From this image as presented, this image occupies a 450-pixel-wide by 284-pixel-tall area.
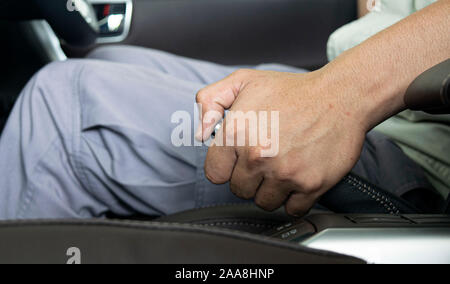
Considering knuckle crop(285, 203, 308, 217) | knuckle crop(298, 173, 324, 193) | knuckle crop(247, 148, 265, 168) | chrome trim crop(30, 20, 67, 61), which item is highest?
chrome trim crop(30, 20, 67, 61)

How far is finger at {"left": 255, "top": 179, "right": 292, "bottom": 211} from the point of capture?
37cm

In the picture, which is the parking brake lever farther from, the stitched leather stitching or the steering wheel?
the steering wheel

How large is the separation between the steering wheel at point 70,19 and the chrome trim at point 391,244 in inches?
19.8

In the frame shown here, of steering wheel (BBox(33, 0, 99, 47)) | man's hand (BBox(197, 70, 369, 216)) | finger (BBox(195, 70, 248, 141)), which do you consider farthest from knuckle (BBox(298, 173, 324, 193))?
steering wheel (BBox(33, 0, 99, 47))

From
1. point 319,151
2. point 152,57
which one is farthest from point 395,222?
point 152,57

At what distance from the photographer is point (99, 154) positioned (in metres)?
0.44

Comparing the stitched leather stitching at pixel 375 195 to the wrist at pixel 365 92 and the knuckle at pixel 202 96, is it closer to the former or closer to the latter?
the wrist at pixel 365 92

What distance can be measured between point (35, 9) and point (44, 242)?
19.6 inches

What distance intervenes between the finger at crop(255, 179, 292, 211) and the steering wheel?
0.42 m

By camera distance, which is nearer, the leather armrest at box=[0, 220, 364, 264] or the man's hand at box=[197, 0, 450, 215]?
the leather armrest at box=[0, 220, 364, 264]

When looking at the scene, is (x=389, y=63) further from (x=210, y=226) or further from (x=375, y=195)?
(x=210, y=226)

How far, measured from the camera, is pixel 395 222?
1.08 ft

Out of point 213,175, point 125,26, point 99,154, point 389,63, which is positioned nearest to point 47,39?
point 125,26

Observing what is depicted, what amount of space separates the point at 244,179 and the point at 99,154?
168 mm
